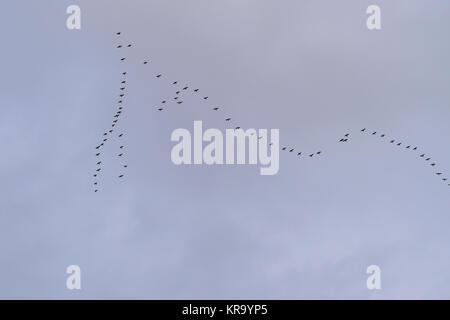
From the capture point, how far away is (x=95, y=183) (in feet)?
365
